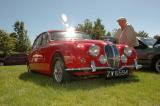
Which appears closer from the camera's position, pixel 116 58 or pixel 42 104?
pixel 42 104

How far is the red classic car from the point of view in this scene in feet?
20.3

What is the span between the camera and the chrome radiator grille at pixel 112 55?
6660 millimetres

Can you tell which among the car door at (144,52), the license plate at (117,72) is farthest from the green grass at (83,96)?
the car door at (144,52)

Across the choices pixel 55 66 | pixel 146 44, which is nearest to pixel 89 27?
pixel 146 44

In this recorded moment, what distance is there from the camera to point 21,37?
6806cm

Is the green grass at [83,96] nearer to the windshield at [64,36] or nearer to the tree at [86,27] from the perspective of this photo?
the windshield at [64,36]

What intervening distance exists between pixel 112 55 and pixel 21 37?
63461mm

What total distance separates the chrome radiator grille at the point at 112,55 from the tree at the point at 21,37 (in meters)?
60.7

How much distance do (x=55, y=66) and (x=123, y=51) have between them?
6.12ft

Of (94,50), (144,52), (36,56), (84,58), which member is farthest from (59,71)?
(144,52)

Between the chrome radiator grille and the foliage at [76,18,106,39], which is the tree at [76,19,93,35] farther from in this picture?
the chrome radiator grille

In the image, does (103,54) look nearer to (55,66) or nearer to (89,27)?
(55,66)

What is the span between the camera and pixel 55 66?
699 centimetres

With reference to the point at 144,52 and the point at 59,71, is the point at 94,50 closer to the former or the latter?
the point at 59,71
